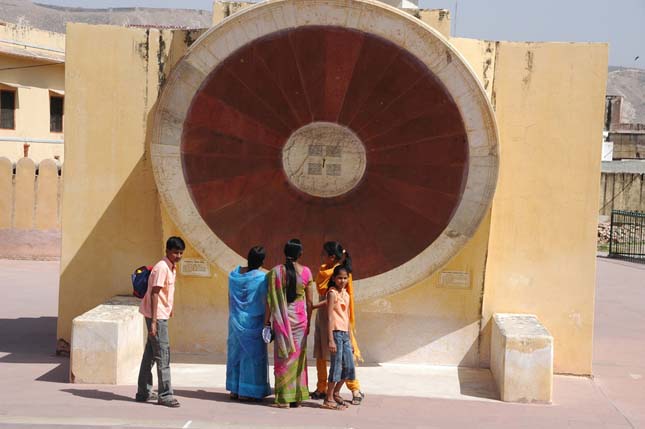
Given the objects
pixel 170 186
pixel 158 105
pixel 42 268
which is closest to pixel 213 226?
pixel 170 186

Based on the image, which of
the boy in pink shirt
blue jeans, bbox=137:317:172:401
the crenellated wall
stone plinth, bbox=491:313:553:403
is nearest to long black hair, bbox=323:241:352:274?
the boy in pink shirt

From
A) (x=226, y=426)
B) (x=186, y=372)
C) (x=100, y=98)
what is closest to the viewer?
(x=226, y=426)

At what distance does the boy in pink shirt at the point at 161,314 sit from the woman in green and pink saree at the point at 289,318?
0.84 m

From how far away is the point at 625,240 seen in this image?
33.0 meters

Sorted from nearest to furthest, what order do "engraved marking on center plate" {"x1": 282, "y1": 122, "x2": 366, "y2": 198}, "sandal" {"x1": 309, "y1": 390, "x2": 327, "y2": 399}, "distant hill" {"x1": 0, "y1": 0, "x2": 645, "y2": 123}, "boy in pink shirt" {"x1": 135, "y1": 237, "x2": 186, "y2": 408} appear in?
"boy in pink shirt" {"x1": 135, "y1": 237, "x2": 186, "y2": 408}, "sandal" {"x1": 309, "y1": 390, "x2": 327, "y2": 399}, "engraved marking on center plate" {"x1": 282, "y1": 122, "x2": 366, "y2": 198}, "distant hill" {"x1": 0, "y1": 0, "x2": 645, "y2": 123}

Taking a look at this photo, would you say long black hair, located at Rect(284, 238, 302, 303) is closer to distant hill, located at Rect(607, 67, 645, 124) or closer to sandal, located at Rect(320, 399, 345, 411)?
sandal, located at Rect(320, 399, 345, 411)

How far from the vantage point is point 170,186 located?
10.5 metres

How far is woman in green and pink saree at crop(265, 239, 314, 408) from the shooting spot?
27.7 feet

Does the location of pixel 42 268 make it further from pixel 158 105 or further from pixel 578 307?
pixel 578 307

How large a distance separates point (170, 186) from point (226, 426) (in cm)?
340

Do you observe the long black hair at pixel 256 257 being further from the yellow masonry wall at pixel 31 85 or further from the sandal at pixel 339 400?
the yellow masonry wall at pixel 31 85

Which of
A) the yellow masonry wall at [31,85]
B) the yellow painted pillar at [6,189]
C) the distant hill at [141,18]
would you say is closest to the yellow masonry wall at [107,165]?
the yellow painted pillar at [6,189]

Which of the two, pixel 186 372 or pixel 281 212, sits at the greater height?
pixel 281 212

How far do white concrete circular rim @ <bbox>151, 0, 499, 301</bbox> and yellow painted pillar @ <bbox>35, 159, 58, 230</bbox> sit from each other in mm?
12523
